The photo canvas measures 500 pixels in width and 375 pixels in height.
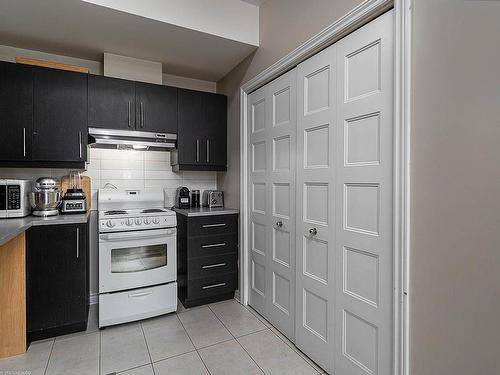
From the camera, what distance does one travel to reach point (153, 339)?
2311 mm

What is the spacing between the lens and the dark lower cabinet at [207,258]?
2.83 metres

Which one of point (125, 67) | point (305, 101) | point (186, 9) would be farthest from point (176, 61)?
point (305, 101)

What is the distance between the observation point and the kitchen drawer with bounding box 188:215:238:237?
2816 millimetres

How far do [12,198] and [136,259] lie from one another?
1.10m

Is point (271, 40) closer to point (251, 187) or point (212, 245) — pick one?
point (251, 187)

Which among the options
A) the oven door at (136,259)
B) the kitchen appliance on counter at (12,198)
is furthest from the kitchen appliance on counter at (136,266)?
the kitchen appliance on counter at (12,198)

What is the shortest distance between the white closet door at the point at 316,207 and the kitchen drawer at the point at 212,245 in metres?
1.02

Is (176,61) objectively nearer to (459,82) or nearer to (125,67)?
(125,67)

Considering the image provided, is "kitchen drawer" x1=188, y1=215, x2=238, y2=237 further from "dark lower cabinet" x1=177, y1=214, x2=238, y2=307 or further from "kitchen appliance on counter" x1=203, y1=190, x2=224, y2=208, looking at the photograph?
"kitchen appliance on counter" x1=203, y1=190, x2=224, y2=208

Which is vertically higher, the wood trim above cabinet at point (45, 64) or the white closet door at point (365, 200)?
the wood trim above cabinet at point (45, 64)

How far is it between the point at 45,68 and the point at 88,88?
1.15 ft

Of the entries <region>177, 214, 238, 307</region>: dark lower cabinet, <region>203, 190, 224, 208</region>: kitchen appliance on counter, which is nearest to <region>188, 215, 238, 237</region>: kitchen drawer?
<region>177, 214, 238, 307</region>: dark lower cabinet

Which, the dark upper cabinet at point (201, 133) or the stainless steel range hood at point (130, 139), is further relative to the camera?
the dark upper cabinet at point (201, 133)

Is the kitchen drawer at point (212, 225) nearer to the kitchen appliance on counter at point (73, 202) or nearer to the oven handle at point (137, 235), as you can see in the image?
the oven handle at point (137, 235)
